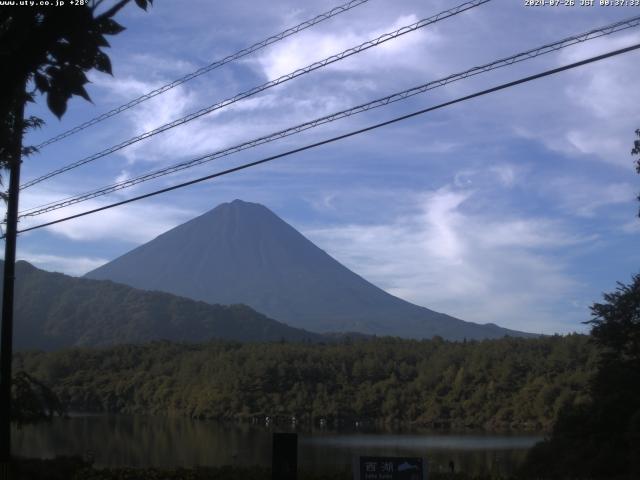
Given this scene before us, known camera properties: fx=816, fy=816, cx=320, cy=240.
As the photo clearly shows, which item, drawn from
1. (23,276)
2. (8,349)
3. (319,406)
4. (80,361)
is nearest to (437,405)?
(319,406)

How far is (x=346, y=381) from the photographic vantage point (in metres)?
88.1

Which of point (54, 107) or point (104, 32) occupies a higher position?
point (104, 32)

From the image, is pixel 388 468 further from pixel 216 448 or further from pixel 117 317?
pixel 117 317

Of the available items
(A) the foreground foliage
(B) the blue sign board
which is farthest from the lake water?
(B) the blue sign board

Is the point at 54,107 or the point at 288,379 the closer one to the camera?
the point at 54,107

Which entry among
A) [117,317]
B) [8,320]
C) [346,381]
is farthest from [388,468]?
[117,317]

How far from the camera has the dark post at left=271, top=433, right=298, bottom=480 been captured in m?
8.14

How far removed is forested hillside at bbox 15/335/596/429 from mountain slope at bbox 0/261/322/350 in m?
72.3

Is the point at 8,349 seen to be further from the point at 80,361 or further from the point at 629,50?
the point at 80,361

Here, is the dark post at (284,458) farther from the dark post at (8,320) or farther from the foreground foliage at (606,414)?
the foreground foliage at (606,414)

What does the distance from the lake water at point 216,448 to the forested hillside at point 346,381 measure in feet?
39.8

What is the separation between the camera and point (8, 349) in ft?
46.9

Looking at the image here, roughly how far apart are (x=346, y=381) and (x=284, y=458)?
266ft

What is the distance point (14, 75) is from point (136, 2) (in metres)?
0.87
